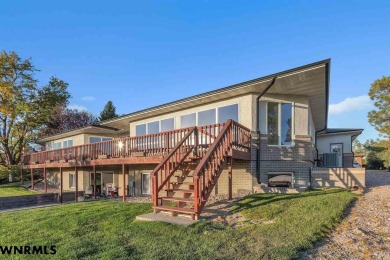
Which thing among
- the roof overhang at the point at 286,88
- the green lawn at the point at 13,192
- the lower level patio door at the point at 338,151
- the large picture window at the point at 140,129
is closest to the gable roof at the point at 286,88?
the roof overhang at the point at 286,88

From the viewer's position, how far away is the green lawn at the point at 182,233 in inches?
179

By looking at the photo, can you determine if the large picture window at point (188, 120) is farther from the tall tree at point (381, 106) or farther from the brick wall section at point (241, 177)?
the tall tree at point (381, 106)

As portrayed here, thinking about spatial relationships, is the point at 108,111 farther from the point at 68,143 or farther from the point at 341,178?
the point at 341,178

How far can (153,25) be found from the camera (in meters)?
17.5

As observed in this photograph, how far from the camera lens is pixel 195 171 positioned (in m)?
6.41

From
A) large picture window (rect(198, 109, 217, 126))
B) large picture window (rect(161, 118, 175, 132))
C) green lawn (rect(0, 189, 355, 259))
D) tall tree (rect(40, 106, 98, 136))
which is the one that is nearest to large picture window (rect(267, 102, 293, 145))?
large picture window (rect(198, 109, 217, 126))

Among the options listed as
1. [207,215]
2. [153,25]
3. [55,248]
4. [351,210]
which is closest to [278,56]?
[153,25]

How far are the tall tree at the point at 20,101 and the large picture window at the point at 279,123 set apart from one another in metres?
21.6

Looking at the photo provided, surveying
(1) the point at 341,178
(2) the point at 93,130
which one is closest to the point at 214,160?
(1) the point at 341,178

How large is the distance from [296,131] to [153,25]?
11927 mm

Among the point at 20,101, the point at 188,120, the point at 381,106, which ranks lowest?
the point at 188,120

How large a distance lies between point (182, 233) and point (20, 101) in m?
24.4

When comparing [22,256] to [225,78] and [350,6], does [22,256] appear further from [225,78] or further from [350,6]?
[225,78]

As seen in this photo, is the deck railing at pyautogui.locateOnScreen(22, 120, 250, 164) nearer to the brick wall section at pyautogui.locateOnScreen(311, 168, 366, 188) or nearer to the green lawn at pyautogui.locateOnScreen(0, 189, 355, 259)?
the green lawn at pyautogui.locateOnScreen(0, 189, 355, 259)
